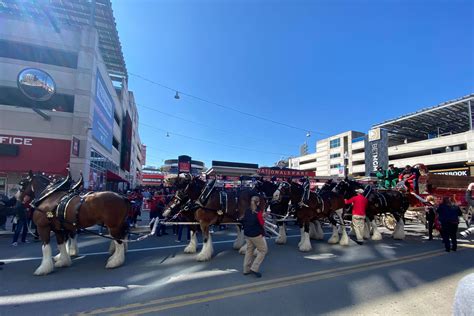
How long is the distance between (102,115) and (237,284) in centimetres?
2177

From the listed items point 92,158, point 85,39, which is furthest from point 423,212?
point 85,39

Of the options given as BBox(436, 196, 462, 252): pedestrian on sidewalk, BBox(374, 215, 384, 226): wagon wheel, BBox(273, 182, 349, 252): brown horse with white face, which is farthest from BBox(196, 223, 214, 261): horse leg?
BBox(374, 215, 384, 226): wagon wheel

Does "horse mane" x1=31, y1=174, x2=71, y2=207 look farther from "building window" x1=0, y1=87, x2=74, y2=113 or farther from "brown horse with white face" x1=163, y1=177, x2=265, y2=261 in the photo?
"building window" x1=0, y1=87, x2=74, y2=113

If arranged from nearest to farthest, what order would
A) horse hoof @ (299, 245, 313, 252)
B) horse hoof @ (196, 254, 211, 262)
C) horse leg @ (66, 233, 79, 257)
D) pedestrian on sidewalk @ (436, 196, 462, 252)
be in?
horse hoof @ (196, 254, 211, 262) → horse leg @ (66, 233, 79, 257) → horse hoof @ (299, 245, 313, 252) → pedestrian on sidewalk @ (436, 196, 462, 252)

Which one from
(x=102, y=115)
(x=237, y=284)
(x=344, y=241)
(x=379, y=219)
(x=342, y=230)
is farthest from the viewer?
(x=102, y=115)

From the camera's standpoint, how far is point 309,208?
8242 mm

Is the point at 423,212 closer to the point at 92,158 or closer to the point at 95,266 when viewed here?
the point at 95,266

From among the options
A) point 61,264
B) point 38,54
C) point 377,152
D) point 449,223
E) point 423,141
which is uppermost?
point 423,141

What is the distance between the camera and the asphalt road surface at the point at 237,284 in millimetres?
4000

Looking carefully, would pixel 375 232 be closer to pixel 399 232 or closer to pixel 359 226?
pixel 399 232

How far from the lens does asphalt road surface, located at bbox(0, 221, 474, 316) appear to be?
157 inches

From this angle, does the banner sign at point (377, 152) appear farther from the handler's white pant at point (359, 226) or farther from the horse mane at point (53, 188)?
the horse mane at point (53, 188)

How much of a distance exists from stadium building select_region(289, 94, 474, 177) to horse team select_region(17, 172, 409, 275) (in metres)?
24.0

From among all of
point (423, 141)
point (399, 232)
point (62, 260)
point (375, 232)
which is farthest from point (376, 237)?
point (423, 141)
